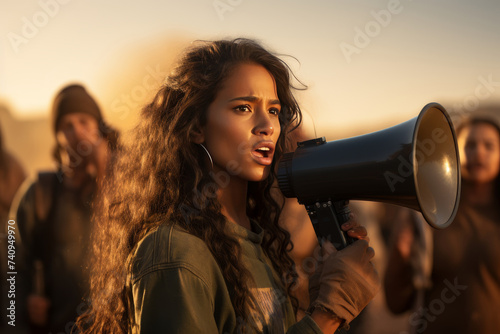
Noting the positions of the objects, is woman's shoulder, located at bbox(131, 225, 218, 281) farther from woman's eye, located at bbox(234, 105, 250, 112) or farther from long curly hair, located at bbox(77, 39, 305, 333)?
woman's eye, located at bbox(234, 105, 250, 112)

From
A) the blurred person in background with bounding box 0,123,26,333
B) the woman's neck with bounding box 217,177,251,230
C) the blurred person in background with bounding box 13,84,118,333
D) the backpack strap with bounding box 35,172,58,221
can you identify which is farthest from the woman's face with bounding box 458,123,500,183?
the blurred person in background with bounding box 0,123,26,333

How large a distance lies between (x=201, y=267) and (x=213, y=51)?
2.78 feet

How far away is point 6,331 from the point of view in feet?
12.6

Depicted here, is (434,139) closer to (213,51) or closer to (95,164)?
(213,51)

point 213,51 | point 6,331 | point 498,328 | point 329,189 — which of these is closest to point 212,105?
point 213,51

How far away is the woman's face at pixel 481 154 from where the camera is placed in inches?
143

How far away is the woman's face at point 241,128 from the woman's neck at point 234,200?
0.23ft

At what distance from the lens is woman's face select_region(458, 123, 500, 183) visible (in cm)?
362

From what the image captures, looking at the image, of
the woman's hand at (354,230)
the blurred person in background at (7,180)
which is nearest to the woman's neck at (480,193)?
the woman's hand at (354,230)

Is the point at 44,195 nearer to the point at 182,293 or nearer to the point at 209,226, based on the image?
the point at 209,226

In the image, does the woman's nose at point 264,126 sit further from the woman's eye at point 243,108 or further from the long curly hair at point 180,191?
the long curly hair at point 180,191

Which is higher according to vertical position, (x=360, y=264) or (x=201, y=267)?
(x=201, y=267)

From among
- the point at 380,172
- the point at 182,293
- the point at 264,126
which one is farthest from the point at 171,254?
the point at 380,172

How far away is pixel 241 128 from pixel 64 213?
237cm
